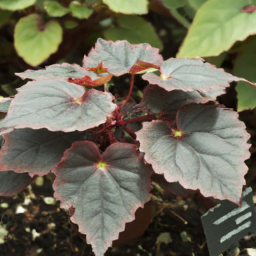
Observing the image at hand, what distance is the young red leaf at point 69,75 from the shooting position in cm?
68

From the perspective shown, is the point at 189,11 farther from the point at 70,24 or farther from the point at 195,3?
the point at 70,24

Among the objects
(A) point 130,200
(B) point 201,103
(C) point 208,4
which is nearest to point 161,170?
(A) point 130,200

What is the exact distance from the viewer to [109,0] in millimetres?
1221

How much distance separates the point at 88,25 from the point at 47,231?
0.93m

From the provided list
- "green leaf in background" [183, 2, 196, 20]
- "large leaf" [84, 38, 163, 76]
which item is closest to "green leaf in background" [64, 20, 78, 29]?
"green leaf in background" [183, 2, 196, 20]

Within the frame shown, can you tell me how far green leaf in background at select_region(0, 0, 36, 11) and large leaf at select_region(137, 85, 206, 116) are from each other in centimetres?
78

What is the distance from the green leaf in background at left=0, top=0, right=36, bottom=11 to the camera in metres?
1.25

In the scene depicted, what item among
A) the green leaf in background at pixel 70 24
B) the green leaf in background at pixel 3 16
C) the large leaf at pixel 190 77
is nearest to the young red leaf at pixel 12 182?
the large leaf at pixel 190 77

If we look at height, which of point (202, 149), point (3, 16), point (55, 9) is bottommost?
point (3, 16)

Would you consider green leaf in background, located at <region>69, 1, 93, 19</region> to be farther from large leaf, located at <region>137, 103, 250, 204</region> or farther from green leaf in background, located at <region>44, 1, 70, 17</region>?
large leaf, located at <region>137, 103, 250, 204</region>

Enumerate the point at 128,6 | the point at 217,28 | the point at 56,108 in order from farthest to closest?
the point at 128,6 < the point at 217,28 < the point at 56,108

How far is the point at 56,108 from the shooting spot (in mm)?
613

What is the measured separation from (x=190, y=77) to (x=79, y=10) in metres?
0.79

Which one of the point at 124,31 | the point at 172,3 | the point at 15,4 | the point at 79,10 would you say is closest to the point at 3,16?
the point at 15,4
